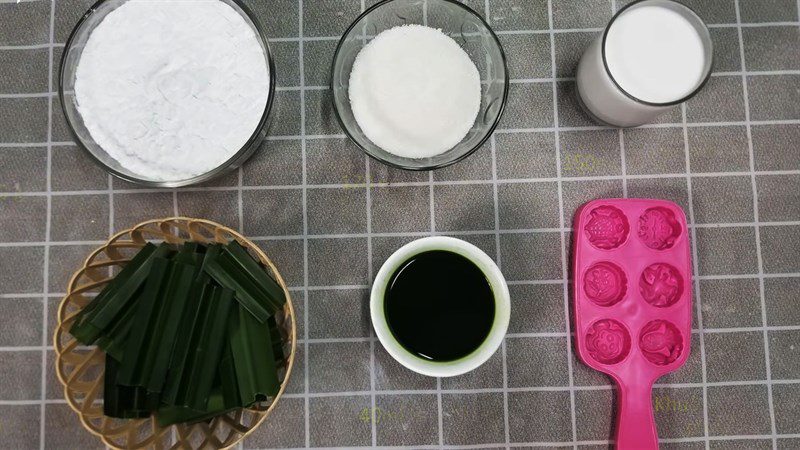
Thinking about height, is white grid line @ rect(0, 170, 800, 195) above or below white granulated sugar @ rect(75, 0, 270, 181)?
below

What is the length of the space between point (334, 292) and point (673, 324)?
0.51 meters

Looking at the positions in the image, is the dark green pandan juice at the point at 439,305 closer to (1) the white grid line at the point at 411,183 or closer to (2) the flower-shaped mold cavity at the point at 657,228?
(1) the white grid line at the point at 411,183

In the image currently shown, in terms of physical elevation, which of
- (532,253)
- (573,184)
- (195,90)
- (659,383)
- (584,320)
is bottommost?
(659,383)

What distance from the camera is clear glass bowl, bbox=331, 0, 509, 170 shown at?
783 millimetres

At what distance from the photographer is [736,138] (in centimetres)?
87

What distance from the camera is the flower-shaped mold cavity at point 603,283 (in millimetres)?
831

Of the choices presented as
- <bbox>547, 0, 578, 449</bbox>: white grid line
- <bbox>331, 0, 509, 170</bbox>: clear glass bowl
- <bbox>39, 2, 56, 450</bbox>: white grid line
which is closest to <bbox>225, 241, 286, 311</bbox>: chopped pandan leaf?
<bbox>331, 0, 509, 170</bbox>: clear glass bowl

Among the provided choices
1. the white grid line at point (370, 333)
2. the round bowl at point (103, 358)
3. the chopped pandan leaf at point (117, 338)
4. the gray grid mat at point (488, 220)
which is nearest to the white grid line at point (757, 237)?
the gray grid mat at point (488, 220)

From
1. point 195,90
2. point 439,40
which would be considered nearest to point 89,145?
point 195,90

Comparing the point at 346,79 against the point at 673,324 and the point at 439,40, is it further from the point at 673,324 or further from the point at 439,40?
the point at 673,324

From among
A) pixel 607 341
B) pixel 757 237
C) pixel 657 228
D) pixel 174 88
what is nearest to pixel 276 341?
pixel 174 88

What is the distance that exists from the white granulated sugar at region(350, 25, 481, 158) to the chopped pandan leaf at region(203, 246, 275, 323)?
0.86 feet

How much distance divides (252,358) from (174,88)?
1.24 ft

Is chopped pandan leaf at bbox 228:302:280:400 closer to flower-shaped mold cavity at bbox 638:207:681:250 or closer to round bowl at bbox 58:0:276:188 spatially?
round bowl at bbox 58:0:276:188
